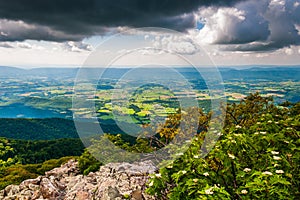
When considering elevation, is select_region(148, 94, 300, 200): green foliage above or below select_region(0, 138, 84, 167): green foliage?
above

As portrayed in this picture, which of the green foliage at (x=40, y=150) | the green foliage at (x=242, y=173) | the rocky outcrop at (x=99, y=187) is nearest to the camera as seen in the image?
the green foliage at (x=242, y=173)

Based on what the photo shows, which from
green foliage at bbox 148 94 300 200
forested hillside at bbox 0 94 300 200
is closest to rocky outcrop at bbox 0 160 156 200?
forested hillside at bbox 0 94 300 200

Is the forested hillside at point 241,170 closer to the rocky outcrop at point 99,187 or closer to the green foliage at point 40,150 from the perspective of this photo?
the rocky outcrop at point 99,187

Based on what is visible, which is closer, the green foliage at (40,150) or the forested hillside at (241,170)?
the forested hillside at (241,170)

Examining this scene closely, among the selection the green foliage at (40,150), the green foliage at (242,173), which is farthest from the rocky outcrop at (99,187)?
the green foliage at (40,150)

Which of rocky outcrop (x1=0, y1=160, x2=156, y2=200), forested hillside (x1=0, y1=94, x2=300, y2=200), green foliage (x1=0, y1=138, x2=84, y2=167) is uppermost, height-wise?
forested hillside (x1=0, y1=94, x2=300, y2=200)

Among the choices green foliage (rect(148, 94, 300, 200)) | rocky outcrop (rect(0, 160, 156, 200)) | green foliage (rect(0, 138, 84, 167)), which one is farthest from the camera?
green foliage (rect(0, 138, 84, 167))

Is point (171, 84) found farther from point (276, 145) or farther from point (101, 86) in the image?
point (276, 145)

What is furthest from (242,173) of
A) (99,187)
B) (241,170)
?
(99,187)

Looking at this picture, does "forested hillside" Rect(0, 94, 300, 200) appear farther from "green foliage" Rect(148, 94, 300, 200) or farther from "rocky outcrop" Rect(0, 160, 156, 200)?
"rocky outcrop" Rect(0, 160, 156, 200)
